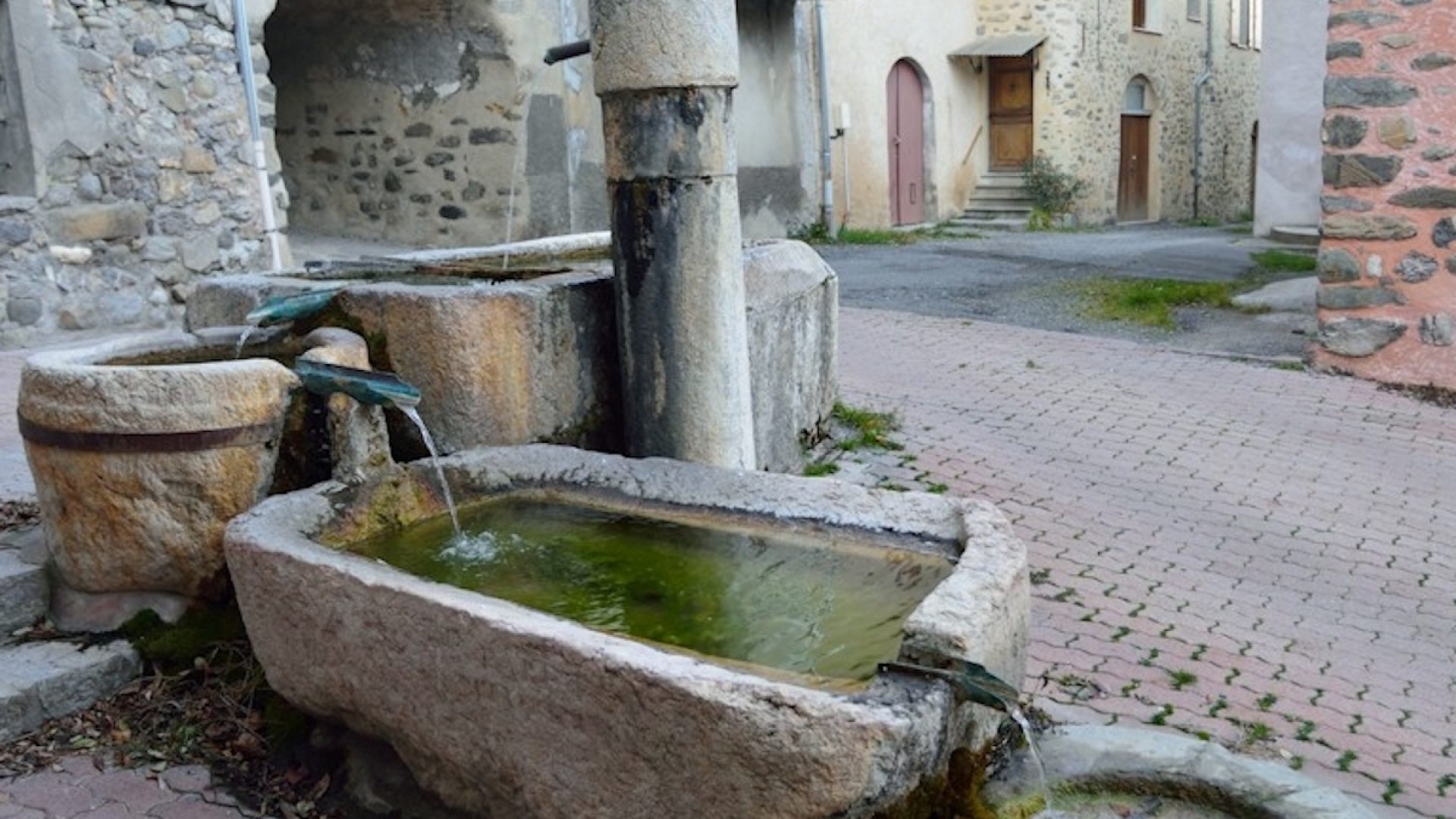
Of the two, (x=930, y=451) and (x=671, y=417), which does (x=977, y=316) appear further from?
(x=671, y=417)

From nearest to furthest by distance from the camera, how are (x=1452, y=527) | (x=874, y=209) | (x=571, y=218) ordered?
(x=1452, y=527) → (x=571, y=218) → (x=874, y=209)

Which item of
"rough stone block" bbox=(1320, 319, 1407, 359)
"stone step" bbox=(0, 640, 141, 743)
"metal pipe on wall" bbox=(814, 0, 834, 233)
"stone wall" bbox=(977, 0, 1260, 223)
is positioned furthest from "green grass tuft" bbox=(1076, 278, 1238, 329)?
"stone wall" bbox=(977, 0, 1260, 223)

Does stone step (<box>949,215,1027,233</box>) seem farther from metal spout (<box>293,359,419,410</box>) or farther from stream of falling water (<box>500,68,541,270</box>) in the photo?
metal spout (<box>293,359,419,410</box>)

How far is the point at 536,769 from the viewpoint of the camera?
223 centimetres

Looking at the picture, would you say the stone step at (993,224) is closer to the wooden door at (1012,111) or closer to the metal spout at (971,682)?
the wooden door at (1012,111)

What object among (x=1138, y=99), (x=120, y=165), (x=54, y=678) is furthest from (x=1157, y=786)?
(x=1138, y=99)

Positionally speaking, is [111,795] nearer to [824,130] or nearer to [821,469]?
[821,469]

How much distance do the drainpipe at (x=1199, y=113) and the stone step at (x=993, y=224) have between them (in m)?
5.02

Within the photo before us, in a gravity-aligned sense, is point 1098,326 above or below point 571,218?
below

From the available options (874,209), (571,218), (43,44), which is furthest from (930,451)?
(874,209)

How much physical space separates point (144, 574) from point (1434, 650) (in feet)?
10.9

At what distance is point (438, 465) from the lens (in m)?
3.19

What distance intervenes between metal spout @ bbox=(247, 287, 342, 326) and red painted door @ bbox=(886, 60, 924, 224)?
43.1ft

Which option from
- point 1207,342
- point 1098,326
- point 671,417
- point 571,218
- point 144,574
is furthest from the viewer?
point 571,218
